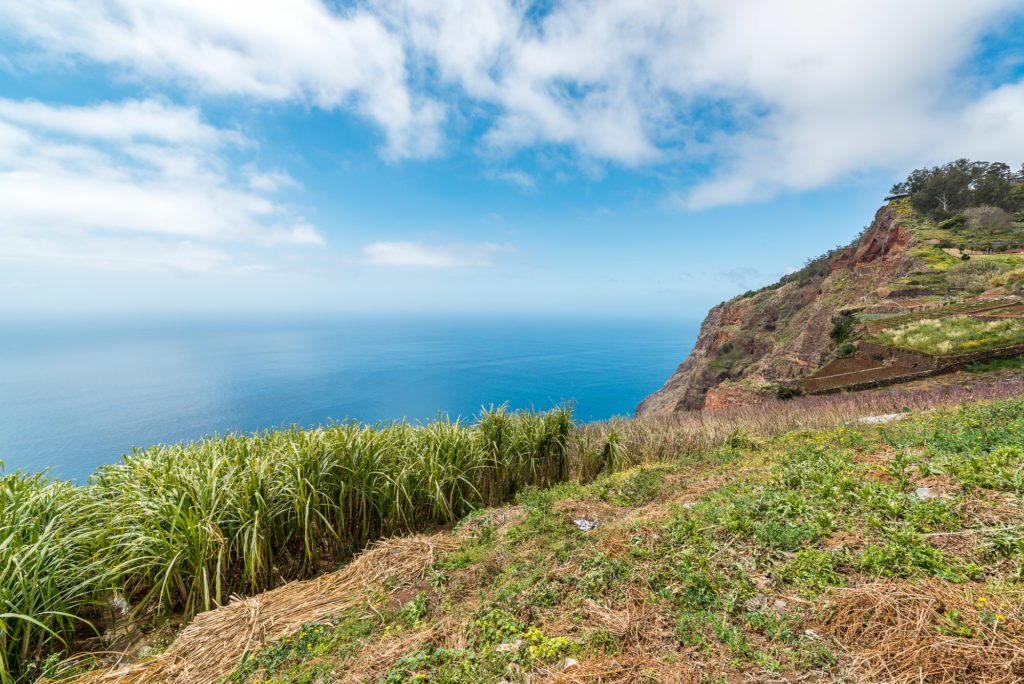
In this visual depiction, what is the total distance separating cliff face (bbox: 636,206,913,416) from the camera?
2206cm

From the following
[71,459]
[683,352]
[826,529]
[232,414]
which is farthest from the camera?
[683,352]

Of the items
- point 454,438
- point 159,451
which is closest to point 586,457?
point 454,438

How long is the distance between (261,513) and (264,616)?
969mm

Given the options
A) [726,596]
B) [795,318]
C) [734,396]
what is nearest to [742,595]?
[726,596]

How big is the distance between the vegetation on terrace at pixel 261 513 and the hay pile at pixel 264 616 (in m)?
0.12

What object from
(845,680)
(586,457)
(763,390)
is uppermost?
(845,680)

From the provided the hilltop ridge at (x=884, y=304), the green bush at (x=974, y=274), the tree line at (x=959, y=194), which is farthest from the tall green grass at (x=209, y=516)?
the tree line at (x=959, y=194)

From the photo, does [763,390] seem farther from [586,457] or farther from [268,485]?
[268,485]

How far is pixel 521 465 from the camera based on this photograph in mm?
5668

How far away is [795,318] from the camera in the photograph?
1179 inches

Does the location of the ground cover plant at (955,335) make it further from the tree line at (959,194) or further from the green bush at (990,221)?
the tree line at (959,194)

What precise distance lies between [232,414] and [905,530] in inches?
3127

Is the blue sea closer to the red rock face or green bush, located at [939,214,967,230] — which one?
the red rock face

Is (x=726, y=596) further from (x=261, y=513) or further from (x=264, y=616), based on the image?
(x=261, y=513)
